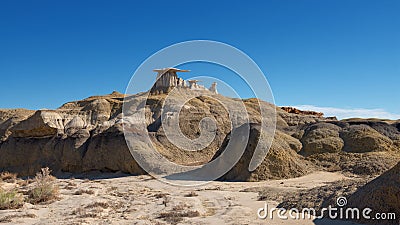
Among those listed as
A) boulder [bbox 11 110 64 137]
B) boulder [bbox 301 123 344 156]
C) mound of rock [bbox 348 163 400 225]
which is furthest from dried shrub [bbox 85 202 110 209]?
boulder [bbox 11 110 64 137]

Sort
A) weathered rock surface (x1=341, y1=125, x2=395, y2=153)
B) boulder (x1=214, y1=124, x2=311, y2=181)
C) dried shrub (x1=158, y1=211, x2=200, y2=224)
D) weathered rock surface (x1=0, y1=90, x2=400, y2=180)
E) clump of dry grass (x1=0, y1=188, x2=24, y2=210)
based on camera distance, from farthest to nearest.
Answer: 1. weathered rock surface (x1=341, y1=125, x2=395, y2=153)
2. weathered rock surface (x1=0, y1=90, x2=400, y2=180)
3. boulder (x1=214, y1=124, x2=311, y2=181)
4. clump of dry grass (x1=0, y1=188, x2=24, y2=210)
5. dried shrub (x1=158, y1=211, x2=200, y2=224)

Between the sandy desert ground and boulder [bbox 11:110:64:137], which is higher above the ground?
boulder [bbox 11:110:64:137]

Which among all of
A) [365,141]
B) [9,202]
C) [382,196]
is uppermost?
[365,141]

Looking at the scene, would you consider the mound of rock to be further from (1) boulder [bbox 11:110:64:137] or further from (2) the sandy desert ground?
(1) boulder [bbox 11:110:64:137]

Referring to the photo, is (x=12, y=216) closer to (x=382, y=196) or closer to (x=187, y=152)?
(x=382, y=196)

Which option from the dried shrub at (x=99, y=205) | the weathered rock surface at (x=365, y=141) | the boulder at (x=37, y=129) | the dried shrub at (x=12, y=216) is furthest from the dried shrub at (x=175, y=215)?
the boulder at (x=37, y=129)

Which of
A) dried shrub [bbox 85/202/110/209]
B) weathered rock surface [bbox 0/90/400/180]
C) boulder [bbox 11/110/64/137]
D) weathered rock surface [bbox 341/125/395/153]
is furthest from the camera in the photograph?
boulder [bbox 11/110/64/137]

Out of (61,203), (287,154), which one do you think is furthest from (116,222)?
(287,154)

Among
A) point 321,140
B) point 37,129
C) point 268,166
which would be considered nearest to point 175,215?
point 268,166

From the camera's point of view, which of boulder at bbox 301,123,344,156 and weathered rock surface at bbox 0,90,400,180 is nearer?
weathered rock surface at bbox 0,90,400,180

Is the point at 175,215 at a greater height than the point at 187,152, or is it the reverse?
the point at 187,152

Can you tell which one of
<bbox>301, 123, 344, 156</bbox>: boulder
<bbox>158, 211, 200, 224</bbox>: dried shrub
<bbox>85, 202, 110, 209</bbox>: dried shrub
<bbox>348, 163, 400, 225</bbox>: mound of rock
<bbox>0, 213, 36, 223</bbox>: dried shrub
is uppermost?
<bbox>301, 123, 344, 156</bbox>: boulder

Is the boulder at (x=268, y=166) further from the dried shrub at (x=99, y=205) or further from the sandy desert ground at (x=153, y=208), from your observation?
the dried shrub at (x=99, y=205)

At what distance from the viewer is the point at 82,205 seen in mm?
12141
